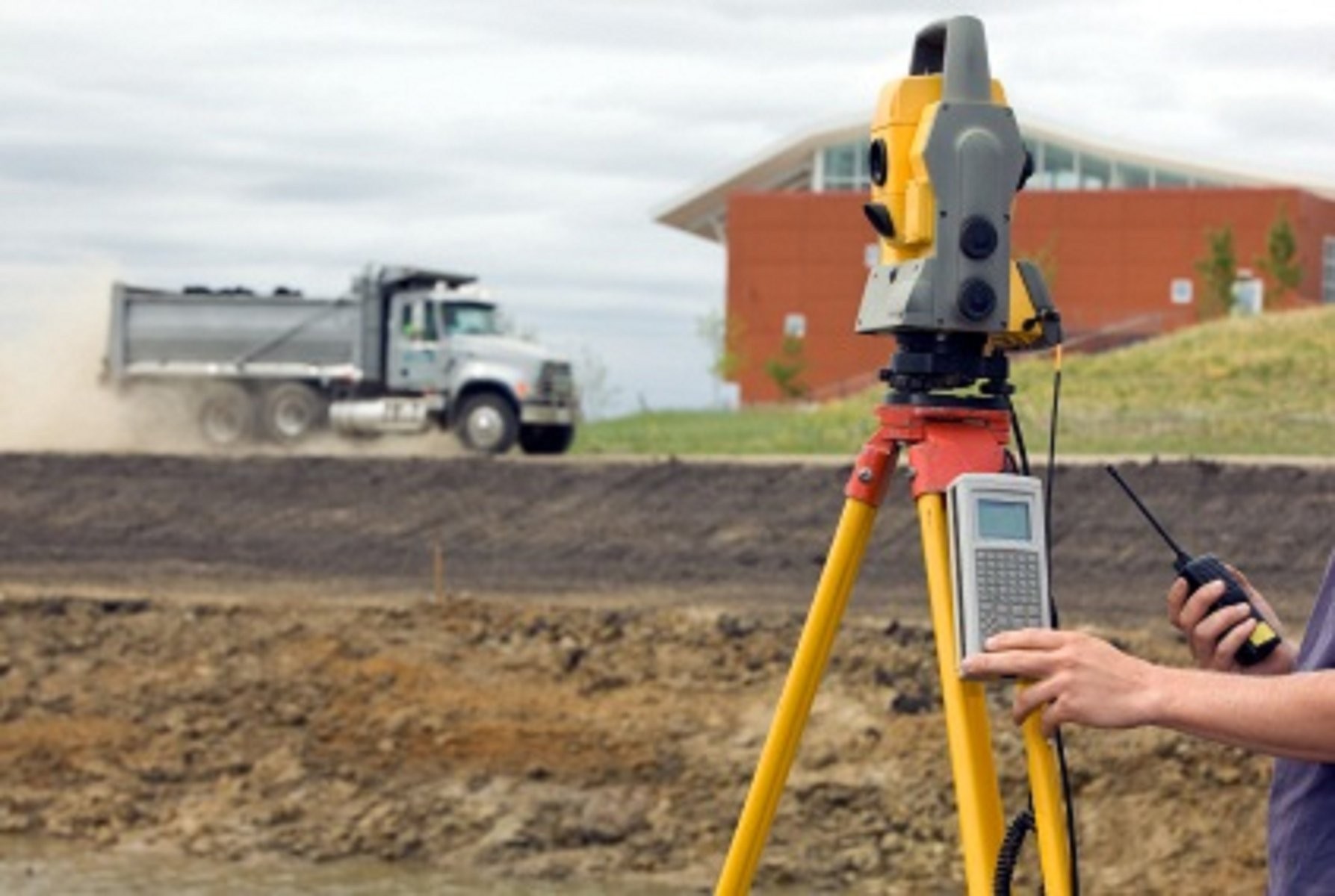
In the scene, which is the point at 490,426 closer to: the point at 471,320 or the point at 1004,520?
the point at 471,320

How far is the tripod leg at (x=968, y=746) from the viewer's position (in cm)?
405

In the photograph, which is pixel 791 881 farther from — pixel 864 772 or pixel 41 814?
pixel 41 814

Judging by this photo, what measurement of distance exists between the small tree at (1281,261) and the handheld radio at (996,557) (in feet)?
179

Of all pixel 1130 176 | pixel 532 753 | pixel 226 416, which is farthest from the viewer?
pixel 1130 176

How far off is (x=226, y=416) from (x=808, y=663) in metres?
28.8

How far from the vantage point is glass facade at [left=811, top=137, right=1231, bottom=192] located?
230 ft

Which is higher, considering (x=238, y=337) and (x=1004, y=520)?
Result: (x=238, y=337)

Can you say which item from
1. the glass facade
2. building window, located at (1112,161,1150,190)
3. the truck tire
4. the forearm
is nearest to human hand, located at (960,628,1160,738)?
the forearm

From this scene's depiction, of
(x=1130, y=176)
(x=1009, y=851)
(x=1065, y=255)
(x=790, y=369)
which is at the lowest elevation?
(x=1009, y=851)

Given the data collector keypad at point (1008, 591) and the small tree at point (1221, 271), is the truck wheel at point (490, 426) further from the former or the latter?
the small tree at point (1221, 271)

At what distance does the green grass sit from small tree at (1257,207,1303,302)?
12819mm

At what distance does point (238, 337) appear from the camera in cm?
3291

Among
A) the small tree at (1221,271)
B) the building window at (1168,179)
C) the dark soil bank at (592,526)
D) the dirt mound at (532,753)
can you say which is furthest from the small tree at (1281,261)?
the dirt mound at (532,753)

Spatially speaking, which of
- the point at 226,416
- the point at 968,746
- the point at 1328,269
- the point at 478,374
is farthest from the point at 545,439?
the point at 1328,269
